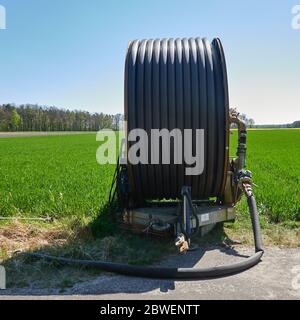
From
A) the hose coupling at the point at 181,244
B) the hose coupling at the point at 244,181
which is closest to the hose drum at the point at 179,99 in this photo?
the hose coupling at the point at 244,181

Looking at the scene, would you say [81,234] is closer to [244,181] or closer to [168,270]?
[168,270]

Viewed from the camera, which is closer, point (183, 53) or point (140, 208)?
point (183, 53)

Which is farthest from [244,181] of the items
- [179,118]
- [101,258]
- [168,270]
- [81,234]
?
[81,234]

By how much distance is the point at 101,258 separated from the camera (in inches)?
201

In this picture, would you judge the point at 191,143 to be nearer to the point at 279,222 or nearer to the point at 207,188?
the point at 207,188

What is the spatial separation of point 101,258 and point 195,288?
141 centimetres

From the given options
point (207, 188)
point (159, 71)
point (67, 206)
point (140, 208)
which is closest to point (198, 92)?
point (159, 71)

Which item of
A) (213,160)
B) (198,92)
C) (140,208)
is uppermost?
(198,92)

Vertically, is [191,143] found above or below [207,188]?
above

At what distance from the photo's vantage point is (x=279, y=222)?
685 cm

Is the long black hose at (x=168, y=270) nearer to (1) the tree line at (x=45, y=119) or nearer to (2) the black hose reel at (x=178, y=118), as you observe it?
(2) the black hose reel at (x=178, y=118)
